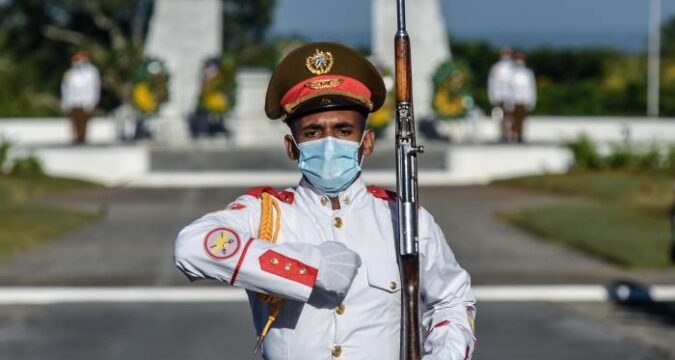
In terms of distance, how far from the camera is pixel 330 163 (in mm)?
4371

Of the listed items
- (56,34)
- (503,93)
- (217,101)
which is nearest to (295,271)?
(503,93)

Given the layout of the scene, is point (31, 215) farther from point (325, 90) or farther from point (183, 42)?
point (325, 90)

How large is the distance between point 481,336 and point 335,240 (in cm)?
778

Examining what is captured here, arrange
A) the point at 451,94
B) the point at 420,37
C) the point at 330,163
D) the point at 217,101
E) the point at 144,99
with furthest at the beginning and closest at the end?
the point at 420,37 < the point at 217,101 < the point at 144,99 < the point at 451,94 < the point at 330,163

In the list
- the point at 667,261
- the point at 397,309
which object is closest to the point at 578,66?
the point at 667,261

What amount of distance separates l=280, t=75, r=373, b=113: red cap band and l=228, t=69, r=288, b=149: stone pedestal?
1141 inches

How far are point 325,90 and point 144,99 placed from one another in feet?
91.3

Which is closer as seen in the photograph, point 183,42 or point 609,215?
point 609,215

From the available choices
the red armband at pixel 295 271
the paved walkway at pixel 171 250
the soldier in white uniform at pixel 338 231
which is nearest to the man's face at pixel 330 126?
the soldier in white uniform at pixel 338 231

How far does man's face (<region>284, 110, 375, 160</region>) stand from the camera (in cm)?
443

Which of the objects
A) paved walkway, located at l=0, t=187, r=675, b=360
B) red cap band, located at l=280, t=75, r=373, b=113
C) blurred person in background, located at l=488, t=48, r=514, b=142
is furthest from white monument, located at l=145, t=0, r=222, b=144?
red cap band, located at l=280, t=75, r=373, b=113

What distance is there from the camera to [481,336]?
1207cm

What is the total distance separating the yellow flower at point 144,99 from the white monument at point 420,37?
15.7ft

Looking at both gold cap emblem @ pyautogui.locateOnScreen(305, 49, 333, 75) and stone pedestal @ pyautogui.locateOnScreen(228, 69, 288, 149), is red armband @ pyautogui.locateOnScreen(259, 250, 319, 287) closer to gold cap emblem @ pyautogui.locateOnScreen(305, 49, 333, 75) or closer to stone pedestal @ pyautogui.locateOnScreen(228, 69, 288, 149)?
gold cap emblem @ pyautogui.locateOnScreen(305, 49, 333, 75)
